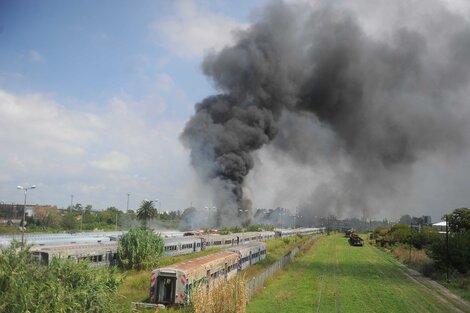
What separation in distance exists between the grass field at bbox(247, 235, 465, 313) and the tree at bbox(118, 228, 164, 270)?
10332 millimetres

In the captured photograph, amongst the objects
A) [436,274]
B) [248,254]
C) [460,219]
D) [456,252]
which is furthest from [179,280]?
[460,219]

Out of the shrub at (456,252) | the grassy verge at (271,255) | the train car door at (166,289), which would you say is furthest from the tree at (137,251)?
the shrub at (456,252)

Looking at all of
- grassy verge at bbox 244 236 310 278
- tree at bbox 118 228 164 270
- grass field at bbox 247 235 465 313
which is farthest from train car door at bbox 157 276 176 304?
tree at bbox 118 228 164 270

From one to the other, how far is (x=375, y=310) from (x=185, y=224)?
89602 millimetres

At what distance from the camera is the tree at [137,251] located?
3366 cm

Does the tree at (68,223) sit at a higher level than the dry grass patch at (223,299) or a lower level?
higher

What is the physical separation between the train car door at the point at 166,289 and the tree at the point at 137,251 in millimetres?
13585

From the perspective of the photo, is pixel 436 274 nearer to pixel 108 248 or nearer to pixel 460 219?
pixel 108 248

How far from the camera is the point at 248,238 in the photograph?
63.9 m

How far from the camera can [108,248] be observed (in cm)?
3400

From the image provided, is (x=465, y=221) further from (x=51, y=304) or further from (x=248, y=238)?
(x=51, y=304)

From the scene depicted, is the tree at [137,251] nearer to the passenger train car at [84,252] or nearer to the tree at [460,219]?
the passenger train car at [84,252]

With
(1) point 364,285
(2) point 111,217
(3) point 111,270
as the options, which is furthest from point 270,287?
(2) point 111,217

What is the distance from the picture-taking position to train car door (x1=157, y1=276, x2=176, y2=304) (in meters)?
20.1
